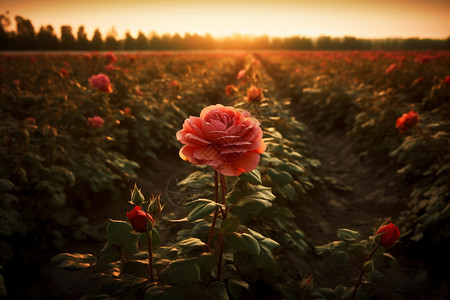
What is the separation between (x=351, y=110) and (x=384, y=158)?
2098 millimetres

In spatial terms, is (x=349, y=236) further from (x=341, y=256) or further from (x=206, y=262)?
(x=206, y=262)

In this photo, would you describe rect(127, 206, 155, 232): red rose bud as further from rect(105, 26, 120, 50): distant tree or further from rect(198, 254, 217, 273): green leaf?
rect(105, 26, 120, 50): distant tree

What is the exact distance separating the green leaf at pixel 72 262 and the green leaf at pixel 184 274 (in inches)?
11.6

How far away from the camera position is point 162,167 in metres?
4.39

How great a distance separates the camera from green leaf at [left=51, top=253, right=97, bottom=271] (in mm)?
1008

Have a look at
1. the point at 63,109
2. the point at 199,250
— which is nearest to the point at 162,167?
the point at 63,109

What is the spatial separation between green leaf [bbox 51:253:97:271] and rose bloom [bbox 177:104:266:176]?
586 mm

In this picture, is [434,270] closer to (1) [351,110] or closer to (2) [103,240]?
(2) [103,240]

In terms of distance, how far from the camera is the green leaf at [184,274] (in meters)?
0.98

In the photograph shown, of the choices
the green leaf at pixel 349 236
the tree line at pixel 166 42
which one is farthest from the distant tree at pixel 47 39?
the green leaf at pixel 349 236

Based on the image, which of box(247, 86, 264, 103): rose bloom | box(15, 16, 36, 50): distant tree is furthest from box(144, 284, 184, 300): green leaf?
box(15, 16, 36, 50): distant tree

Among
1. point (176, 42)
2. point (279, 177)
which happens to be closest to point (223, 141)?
point (279, 177)

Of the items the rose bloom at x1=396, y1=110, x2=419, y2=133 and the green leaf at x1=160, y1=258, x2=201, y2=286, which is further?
the rose bloom at x1=396, y1=110, x2=419, y2=133

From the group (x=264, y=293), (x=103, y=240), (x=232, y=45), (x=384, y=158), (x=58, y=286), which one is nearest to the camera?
(x=264, y=293)
